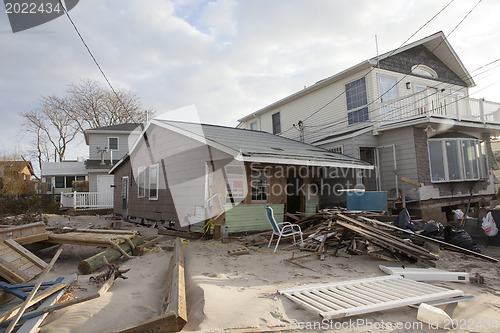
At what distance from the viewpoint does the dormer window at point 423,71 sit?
14.4 metres

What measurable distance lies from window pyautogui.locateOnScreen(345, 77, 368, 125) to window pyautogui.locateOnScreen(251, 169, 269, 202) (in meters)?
6.41

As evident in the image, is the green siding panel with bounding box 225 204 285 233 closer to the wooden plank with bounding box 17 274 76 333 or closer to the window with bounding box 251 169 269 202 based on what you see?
the window with bounding box 251 169 269 202

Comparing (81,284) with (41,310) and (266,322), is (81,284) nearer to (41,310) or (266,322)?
(41,310)

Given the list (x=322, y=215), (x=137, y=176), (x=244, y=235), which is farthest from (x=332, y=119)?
(x=137, y=176)

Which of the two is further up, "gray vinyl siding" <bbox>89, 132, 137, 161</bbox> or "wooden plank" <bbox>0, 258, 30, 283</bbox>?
"gray vinyl siding" <bbox>89, 132, 137, 161</bbox>

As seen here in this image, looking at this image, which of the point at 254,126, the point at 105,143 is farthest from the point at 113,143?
the point at 254,126

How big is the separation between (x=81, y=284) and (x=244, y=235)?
15.5 feet

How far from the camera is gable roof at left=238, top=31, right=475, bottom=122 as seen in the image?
42.3ft

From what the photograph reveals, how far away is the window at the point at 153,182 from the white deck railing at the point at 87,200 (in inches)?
384

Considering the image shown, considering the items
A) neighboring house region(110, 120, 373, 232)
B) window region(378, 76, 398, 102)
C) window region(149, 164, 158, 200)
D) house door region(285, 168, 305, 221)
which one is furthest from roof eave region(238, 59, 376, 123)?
window region(149, 164, 158, 200)

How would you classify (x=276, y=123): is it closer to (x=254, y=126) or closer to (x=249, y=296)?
(x=254, y=126)

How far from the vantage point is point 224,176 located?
8906 mm

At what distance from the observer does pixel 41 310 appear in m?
3.53

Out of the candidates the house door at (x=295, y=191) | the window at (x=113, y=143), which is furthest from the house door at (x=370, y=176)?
the window at (x=113, y=143)
